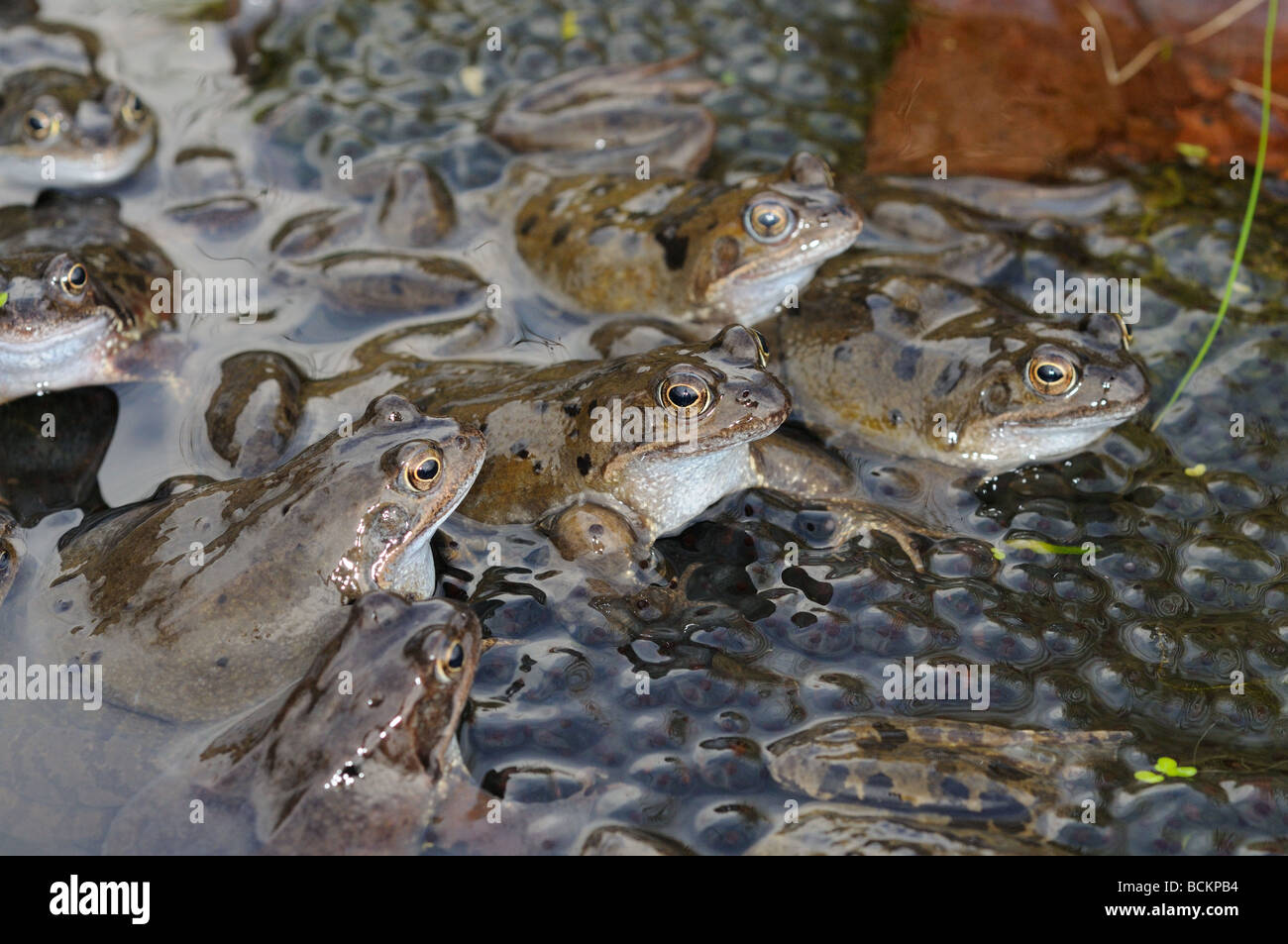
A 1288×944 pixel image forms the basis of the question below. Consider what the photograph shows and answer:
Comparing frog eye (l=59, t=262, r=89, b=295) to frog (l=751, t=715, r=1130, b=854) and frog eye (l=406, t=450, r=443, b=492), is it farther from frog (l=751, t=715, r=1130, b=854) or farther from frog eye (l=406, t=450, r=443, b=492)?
frog (l=751, t=715, r=1130, b=854)

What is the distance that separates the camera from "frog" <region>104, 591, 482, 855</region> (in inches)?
162

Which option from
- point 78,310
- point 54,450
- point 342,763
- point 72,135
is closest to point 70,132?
point 72,135

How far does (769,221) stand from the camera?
590 centimetres

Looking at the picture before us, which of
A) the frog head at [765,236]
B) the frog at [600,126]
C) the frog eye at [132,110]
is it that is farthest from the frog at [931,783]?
the frog eye at [132,110]

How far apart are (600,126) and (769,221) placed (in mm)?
1743

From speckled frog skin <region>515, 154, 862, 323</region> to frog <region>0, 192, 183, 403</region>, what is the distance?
205cm

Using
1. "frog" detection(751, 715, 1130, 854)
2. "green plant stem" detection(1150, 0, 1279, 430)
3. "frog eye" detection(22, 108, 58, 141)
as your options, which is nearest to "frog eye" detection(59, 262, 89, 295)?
"frog eye" detection(22, 108, 58, 141)

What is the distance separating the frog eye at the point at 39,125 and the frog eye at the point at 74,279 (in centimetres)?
142

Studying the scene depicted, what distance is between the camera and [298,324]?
6.21 m

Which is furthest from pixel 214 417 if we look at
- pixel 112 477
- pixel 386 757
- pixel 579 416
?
pixel 386 757

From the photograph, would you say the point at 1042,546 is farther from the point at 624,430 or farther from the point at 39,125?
the point at 39,125

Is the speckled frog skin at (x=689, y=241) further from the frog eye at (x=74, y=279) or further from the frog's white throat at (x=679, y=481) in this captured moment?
the frog eye at (x=74, y=279)

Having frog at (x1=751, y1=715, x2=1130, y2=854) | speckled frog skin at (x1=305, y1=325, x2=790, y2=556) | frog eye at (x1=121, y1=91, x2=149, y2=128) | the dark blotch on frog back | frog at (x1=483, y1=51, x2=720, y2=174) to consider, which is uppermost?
frog at (x1=483, y1=51, x2=720, y2=174)

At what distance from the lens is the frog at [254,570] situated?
455 centimetres
